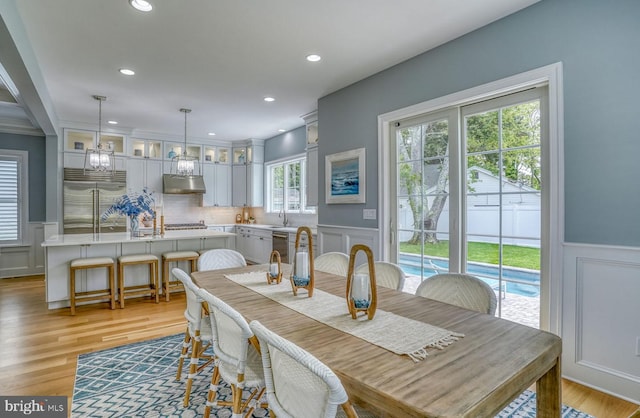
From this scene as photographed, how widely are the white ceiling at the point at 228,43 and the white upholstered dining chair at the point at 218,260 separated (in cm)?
189

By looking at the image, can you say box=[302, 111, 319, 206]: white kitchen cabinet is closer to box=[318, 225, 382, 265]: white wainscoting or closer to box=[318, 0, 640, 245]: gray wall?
box=[318, 225, 382, 265]: white wainscoting

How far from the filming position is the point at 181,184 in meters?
6.87

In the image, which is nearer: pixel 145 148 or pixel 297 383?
pixel 297 383

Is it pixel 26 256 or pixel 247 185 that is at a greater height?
pixel 247 185

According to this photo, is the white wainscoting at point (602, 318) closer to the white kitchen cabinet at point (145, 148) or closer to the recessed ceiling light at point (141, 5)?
the recessed ceiling light at point (141, 5)

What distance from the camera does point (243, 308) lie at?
1.75m

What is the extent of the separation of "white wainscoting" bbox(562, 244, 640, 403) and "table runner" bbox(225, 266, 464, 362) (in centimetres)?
→ 150

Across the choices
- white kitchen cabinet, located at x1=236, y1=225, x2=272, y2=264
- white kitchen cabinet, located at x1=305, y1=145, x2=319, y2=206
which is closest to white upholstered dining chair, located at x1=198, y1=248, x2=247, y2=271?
white kitchen cabinet, located at x1=305, y1=145, x2=319, y2=206

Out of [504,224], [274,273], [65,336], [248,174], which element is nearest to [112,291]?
[65,336]

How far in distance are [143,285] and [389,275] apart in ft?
12.1

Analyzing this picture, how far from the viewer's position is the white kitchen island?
3.96 metres

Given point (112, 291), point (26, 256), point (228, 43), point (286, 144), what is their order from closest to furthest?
point (228, 43), point (112, 291), point (26, 256), point (286, 144)

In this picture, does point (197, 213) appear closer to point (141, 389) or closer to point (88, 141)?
point (88, 141)

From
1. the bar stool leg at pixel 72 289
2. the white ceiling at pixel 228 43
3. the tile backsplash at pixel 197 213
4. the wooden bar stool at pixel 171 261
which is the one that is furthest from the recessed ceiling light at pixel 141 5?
the tile backsplash at pixel 197 213
